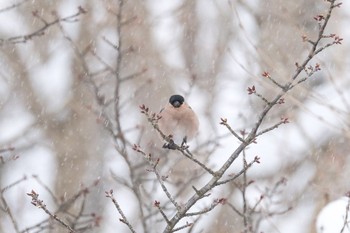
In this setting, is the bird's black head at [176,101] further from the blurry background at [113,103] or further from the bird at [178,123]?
the blurry background at [113,103]

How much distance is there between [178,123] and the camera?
14.5 feet

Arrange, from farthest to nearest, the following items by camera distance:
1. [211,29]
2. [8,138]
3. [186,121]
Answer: [211,29] < [8,138] < [186,121]

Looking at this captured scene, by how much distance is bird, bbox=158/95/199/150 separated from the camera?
14.4 ft

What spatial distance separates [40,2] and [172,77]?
2.17 meters

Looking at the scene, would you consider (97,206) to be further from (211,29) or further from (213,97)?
(211,29)

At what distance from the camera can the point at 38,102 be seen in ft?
31.8

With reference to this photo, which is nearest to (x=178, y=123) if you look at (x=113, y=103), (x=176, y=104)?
(x=176, y=104)

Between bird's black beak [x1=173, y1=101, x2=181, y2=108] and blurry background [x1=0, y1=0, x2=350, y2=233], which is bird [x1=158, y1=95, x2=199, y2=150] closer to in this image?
bird's black beak [x1=173, y1=101, x2=181, y2=108]

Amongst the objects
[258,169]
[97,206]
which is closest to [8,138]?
[97,206]

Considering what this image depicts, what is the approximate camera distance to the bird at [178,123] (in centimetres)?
440

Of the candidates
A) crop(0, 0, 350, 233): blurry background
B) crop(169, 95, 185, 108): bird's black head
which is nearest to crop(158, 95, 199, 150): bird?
crop(169, 95, 185, 108): bird's black head

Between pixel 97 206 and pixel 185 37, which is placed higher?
pixel 185 37

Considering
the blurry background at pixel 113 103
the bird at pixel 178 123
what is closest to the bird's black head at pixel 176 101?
the bird at pixel 178 123

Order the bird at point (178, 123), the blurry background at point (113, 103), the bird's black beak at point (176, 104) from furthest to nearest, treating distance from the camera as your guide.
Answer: the blurry background at point (113, 103) < the bird's black beak at point (176, 104) < the bird at point (178, 123)
